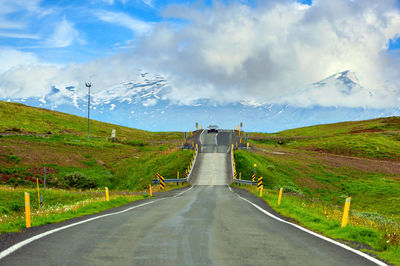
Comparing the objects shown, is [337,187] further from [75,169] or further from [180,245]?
[180,245]

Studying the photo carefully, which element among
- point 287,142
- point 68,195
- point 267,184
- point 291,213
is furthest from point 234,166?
point 287,142

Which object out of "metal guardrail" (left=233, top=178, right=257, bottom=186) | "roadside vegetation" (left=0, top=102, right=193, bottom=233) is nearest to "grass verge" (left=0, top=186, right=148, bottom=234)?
"roadside vegetation" (left=0, top=102, right=193, bottom=233)

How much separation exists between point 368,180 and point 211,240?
39804 mm

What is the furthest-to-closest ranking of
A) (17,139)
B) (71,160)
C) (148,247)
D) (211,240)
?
(17,139) < (71,160) < (211,240) < (148,247)

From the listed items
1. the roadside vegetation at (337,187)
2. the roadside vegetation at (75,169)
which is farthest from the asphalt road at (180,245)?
the roadside vegetation at (75,169)

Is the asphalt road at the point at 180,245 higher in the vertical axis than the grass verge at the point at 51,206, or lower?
higher

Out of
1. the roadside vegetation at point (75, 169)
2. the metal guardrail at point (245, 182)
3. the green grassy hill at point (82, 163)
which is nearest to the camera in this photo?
the roadside vegetation at point (75, 169)

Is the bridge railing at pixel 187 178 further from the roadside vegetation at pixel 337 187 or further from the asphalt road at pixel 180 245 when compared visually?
the asphalt road at pixel 180 245

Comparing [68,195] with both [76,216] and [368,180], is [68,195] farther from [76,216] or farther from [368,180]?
[368,180]

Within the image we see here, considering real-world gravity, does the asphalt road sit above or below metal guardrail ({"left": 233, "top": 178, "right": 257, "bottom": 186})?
above

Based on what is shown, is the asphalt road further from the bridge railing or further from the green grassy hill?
the green grassy hill

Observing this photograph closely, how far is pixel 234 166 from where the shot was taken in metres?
42.5

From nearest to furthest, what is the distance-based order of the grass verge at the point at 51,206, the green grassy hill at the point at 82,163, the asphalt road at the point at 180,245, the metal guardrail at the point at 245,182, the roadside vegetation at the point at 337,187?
the asphalt road at the point at 180,245 < the roadside vegetation at the point at 337,187 < the grass verge at the point at 51,206 < the metal guardrail at the point at 245,182 < the green grassy hill at the point at 82,163

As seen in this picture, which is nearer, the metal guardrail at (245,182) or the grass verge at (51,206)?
the grass verge at (51,206)
